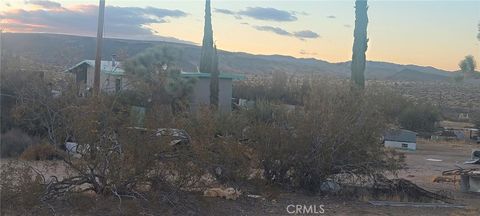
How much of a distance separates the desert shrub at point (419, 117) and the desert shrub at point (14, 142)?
95.9 ft

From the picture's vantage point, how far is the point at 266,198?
12039 millimetres

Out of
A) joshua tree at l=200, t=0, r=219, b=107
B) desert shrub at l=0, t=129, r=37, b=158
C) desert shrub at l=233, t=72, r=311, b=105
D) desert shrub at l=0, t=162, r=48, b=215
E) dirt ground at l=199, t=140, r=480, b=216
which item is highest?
joshua tree at l=200, t=0, r=219, b=107

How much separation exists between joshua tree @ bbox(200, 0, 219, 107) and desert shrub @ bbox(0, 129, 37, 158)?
13.5 metres

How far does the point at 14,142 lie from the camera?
2014 centimetres

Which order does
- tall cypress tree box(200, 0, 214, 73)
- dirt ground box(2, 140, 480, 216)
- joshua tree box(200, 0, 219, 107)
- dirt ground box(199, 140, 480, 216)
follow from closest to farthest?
1. dirt ground box(2, 140, 480, 216)
2. dirt ground box(199, 140, 480, 216)
3. joshua tree box(200, 0, 219, 107)
4. tall cypress tree box(200, 0, 214, 73)

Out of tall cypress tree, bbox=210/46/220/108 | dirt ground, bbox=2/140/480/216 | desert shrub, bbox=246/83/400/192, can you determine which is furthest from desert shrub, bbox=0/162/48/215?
tall cypress tree, bbox=210/46/220/108

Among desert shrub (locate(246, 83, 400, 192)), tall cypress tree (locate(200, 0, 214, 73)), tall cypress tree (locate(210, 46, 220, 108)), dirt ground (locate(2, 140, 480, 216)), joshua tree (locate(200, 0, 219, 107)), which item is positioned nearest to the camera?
dirt ground (locate(2, 140, 480, 216))

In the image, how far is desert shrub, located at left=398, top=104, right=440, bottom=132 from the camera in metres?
44.3

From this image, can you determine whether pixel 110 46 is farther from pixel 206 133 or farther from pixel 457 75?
pixel 206 133

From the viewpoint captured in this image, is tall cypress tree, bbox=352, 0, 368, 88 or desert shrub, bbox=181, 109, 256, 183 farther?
tall cypress tree, bbox=352, 0, 368, 88

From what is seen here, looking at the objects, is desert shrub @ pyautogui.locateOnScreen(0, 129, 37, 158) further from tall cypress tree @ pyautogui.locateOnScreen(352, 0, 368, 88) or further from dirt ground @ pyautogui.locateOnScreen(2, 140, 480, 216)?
tall cypress tree @ pyautogui.locateOnScreen(352, 0, 368, 88)

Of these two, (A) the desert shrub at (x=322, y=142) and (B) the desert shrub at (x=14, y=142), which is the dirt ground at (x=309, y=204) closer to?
(A) the desert shrub at (x=322, y=142)

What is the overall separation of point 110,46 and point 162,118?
2665 inches

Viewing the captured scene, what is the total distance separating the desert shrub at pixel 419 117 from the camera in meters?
44.3
